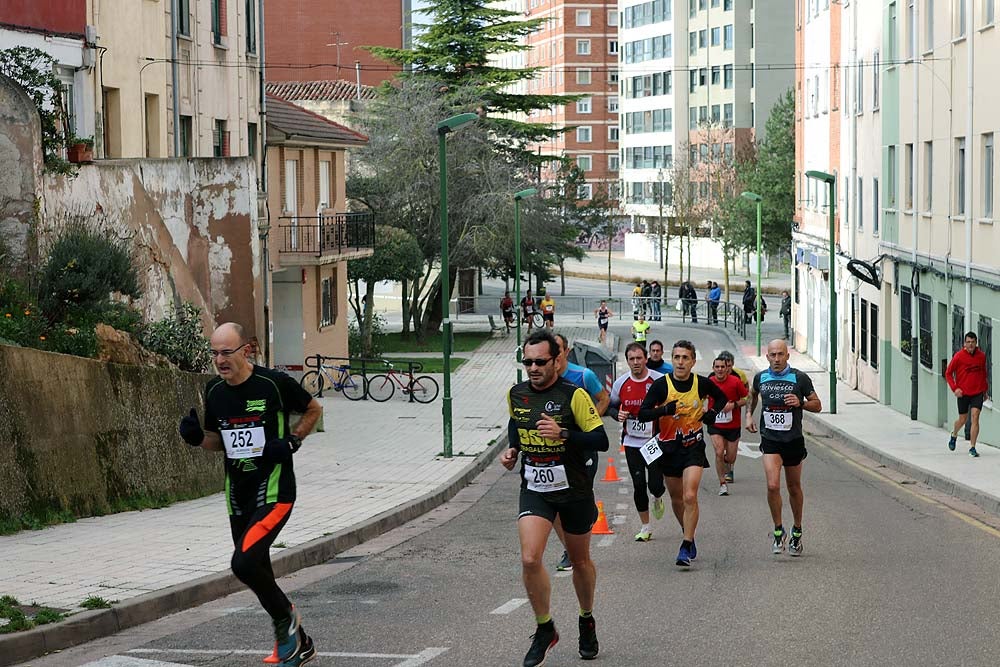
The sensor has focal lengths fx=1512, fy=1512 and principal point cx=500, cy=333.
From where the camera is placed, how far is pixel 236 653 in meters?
8.91

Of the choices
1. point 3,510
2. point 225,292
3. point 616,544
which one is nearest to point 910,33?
point 225,292

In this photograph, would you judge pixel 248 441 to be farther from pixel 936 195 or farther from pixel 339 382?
pixel 339 382

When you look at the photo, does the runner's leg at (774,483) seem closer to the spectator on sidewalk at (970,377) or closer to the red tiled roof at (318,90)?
the spectator on sidewalk at (970,377)

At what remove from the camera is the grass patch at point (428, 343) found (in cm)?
5141

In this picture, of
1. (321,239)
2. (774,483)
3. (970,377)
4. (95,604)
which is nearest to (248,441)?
(95,604)

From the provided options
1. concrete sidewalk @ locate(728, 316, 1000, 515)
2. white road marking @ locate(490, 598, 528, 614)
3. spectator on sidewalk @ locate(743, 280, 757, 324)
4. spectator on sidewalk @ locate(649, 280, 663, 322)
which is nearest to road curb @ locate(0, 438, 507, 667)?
white road marking @ locate(490, 598, 528, 614)

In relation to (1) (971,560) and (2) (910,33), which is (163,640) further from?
(2) (910,33)

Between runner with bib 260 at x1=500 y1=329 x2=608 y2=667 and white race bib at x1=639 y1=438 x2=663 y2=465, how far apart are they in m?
4.23

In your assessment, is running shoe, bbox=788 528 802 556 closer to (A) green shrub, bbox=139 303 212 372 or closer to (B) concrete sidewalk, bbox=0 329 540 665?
(B) concrete sidewalk, bbox=0 329 540 665

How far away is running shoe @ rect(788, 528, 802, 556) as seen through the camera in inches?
508

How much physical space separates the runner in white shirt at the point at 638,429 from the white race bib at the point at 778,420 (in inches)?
39.6

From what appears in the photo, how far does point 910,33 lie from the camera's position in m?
34.1

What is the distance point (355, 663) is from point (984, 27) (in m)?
21.5

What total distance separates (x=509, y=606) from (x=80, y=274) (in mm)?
8864
